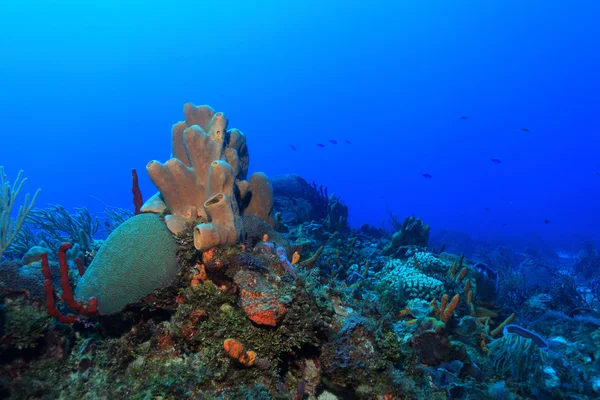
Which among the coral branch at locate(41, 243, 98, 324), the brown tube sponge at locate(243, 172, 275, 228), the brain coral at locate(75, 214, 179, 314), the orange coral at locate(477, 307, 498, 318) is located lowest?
the coral branch at locate(41, 243, 98, 324)

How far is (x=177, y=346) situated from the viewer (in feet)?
8.96

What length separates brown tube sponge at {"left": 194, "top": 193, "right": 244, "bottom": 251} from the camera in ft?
9.71

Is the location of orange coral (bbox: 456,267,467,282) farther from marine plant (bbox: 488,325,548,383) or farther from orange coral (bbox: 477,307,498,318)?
marine plant (bbox: 488,325,548,383)

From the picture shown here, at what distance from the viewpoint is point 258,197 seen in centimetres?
457

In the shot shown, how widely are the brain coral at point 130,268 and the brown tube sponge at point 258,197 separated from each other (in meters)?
1.36

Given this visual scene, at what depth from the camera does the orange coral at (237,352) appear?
7.70ft

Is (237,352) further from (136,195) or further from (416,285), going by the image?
(416,285)

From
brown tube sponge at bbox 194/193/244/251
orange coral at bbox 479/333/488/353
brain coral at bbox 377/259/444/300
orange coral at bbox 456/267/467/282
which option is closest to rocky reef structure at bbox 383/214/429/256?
orange coral at bbox 456/267/467/282

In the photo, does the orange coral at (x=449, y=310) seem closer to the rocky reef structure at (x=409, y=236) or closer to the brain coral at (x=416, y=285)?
the brain coral at (x=416, y=285)

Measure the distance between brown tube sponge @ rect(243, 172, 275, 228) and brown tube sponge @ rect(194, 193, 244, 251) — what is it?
1256 millimetres

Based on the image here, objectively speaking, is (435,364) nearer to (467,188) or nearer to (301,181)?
(301,181)

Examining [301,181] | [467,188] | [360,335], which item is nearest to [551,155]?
[467,188]

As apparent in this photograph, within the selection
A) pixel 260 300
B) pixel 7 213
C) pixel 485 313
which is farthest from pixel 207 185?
pixel 485 313

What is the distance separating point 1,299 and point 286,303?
9.24ft
